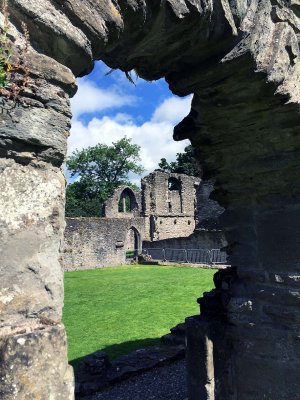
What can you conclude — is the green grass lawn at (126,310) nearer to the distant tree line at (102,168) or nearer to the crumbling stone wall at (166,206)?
the crumbling stone wall at (166,206)

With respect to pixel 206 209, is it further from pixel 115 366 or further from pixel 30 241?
pixel 30 241

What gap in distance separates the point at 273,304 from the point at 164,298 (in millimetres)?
6811

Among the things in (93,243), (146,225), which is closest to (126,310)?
(93,243)

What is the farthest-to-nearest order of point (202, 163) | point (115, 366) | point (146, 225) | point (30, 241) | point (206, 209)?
point (146, 225)
point (206, 209)
point (115, 366)
point (202, 163)
point (30, 241)

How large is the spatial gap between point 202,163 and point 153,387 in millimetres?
3255

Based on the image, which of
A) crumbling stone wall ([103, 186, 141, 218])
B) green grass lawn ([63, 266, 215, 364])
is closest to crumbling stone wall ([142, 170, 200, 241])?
crumbling stone wall ([103, 186, 141, 218])

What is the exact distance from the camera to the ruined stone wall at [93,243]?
21.6 metres

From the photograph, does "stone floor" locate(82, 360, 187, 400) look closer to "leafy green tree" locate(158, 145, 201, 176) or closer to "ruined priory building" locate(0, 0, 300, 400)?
"ruined priory building" locate(0, 0, 300, 400)

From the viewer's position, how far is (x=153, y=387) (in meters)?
5.52

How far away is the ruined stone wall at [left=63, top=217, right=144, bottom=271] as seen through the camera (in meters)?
21.6

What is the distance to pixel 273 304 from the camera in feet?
12.7

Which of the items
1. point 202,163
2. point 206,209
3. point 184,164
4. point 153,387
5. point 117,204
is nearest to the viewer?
point 202,163

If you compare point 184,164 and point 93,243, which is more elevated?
point 184,164

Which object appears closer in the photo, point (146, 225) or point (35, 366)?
point (35, 366)
